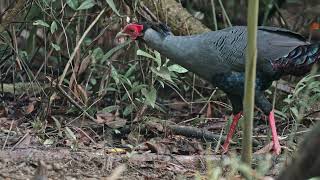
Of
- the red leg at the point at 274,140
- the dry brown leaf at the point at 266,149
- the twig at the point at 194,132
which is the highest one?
the red leg at the point at 274,140

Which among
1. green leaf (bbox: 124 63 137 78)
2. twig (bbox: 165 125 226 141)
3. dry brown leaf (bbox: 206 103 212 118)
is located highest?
green leaf (bbox: 124 63 137 78)

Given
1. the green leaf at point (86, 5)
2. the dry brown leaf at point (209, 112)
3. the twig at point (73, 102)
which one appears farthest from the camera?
the dry brown leaf at point (209, 112)

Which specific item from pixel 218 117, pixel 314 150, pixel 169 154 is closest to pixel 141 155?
pixel 169 154

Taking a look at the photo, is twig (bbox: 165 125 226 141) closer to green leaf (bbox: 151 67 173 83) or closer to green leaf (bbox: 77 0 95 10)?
green leaf (bbox: 151 67 173 83)

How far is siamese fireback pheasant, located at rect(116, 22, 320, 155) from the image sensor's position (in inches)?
161

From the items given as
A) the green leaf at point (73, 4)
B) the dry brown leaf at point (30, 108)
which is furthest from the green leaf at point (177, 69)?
the dry brown leaf at point (30, 108)

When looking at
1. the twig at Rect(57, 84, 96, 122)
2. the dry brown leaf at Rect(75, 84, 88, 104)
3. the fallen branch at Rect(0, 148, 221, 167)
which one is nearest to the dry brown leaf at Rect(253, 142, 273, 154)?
the fallen branch at Rect(0, 148, 221, 167)

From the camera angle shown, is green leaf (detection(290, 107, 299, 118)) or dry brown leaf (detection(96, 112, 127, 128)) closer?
green leaf (detection(290, 107, 299, 118))

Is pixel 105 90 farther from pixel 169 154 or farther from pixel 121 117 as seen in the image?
pixel 169 154

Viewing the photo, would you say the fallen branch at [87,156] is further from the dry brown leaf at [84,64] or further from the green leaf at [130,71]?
the dry brown leaf at [84,64]

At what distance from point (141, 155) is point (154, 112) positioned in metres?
1.32

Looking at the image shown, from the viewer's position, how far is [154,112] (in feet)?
16.5

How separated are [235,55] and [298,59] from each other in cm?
42

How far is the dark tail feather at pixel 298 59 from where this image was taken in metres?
4.14
